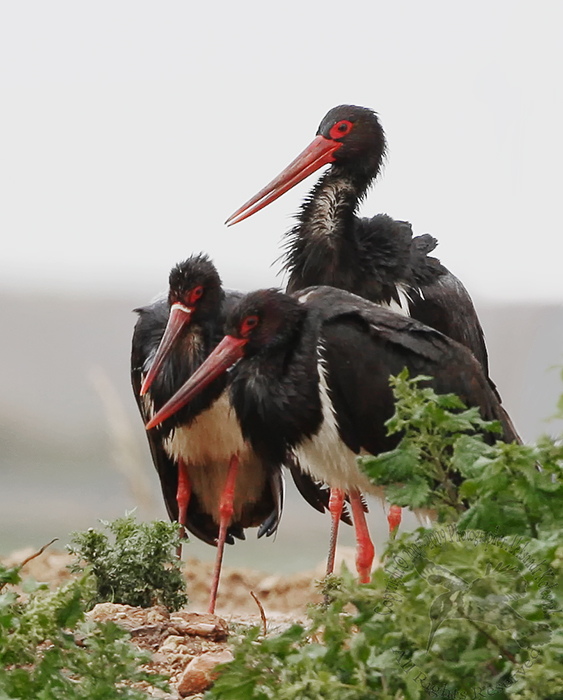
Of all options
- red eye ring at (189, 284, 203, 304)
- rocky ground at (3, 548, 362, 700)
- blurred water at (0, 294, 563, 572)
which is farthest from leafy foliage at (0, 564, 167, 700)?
blurred water at (0, 294, 563, 572)

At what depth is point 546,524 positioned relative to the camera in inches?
38.0

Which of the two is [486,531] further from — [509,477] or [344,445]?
[344,445]

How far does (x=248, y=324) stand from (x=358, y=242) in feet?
1.96

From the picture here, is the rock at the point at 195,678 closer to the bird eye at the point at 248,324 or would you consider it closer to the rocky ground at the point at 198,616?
the rocky ground at the point at 198,616

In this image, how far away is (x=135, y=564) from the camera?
2.58m

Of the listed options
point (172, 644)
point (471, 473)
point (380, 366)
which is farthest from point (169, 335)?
point (471, 473)

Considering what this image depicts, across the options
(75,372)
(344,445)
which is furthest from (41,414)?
(344,445)

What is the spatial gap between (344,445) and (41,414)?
1601 mm

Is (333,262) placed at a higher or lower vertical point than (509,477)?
higher

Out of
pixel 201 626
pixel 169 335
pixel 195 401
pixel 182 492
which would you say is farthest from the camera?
pixel 182 492

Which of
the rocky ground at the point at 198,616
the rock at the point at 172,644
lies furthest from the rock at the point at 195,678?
the rock at the point at 172,644

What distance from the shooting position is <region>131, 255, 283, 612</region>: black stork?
2787 mm

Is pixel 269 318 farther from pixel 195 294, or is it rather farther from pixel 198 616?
pixel 198 616

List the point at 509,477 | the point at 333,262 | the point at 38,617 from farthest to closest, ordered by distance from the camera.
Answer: the point at 333,262 → the point at 38,617 → the point at 509,477
